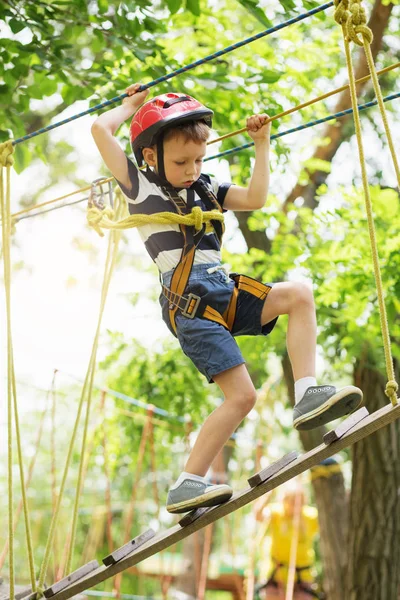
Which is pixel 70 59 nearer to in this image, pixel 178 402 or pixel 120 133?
pixel 120 133

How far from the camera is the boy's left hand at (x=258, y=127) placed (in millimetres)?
2574

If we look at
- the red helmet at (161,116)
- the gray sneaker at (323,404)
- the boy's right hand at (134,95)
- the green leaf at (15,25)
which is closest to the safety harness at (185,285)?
the red helmet at (161,116)

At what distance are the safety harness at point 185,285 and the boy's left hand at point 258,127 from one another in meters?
0.28

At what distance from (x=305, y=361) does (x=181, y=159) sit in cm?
72

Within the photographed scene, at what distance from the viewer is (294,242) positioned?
5.42 meters

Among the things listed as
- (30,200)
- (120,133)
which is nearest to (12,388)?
(120,133)

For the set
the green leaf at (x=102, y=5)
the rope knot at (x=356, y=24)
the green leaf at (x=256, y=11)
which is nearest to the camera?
the rope knot at (x=356, y=24)

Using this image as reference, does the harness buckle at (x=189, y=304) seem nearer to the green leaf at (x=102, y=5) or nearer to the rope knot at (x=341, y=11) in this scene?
the rope knot at (x=341, y=11)

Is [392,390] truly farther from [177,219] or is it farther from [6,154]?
[6,154]

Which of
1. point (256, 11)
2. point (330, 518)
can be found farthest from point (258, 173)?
point (330, 518)

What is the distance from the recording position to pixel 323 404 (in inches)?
83.2

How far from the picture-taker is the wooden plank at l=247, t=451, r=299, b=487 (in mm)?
2162

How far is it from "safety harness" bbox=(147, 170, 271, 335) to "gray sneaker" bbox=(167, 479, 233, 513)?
48 cm

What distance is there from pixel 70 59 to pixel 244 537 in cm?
2057
